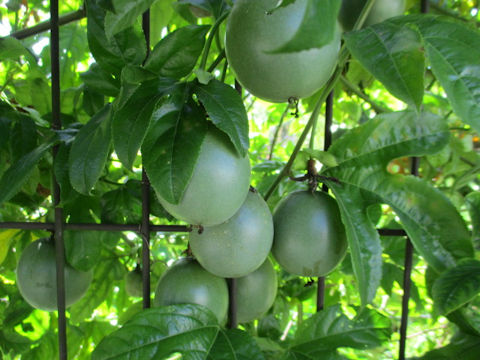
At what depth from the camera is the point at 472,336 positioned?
0.72 metres

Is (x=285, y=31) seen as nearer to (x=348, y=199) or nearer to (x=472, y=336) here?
(x=348, y=199)

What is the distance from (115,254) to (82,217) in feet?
0.92

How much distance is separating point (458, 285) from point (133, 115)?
0.50m

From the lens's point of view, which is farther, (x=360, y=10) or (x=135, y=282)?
(x=135, y=282)

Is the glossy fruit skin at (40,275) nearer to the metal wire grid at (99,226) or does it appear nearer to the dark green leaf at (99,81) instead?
the metal wire grid at (99,226)

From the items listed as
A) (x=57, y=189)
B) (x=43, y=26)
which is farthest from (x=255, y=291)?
(x=43, y=26)

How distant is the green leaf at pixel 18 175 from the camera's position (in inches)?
24.0

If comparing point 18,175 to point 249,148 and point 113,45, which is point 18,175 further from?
point 249,148

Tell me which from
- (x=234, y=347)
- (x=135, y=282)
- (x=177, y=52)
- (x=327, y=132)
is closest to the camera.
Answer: (x=177, y=52)

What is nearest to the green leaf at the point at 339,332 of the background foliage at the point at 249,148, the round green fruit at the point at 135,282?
the background foliage at the point at 249,148

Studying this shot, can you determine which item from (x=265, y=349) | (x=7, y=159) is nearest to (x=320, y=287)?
(x=265, y=349)

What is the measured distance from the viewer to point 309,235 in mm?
628

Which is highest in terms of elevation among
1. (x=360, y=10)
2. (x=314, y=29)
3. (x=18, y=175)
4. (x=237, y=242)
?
(x=360, y=10)

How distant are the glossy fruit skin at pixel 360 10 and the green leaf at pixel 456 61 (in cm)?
15
